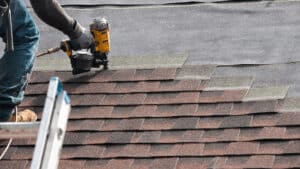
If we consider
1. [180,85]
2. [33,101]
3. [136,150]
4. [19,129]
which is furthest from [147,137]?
[19,129]

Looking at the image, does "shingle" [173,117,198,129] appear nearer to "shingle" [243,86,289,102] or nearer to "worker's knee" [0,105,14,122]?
"shingle" [243,86,289,102]

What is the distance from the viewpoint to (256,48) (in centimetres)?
607

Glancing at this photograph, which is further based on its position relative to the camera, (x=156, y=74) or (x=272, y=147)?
(x=156, y=74)

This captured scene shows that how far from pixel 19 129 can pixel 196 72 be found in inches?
86.9

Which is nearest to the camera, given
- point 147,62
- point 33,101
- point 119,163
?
point 119,163

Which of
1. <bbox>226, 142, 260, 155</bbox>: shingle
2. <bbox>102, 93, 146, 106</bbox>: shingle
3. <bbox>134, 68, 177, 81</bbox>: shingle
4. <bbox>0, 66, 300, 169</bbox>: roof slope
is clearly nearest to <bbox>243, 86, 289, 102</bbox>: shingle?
<bbox>0, 66, 300, 169</bbox>: roof slope

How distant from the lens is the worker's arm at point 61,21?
233 inches

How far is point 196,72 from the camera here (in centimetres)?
593

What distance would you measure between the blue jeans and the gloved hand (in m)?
0.35

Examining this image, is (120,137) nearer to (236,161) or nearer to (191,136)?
(191,136)

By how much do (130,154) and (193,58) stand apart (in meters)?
1.00

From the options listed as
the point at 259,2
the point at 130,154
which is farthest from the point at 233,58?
the point at 130,154

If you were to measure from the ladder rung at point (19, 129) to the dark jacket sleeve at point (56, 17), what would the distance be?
6.66 feet

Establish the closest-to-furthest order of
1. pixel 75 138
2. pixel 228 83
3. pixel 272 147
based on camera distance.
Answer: pixel 272 147 → pixel 75 138 → pixel 228 83
